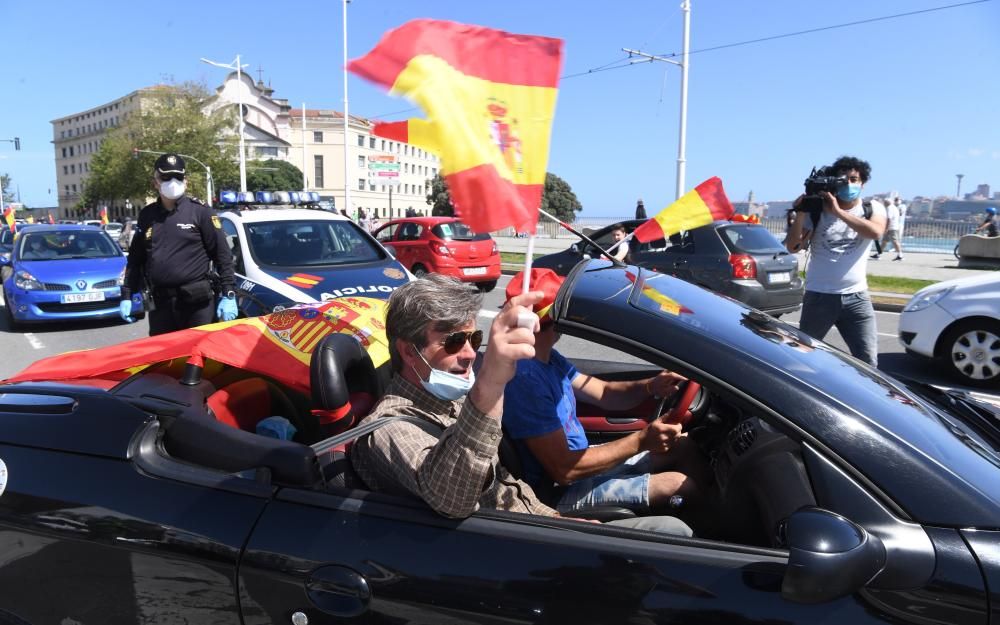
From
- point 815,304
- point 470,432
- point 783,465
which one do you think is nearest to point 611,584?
point 470,432

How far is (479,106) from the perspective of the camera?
142cm

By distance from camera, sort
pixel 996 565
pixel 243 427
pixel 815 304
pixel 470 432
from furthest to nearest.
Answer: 1. pixel 815 304
2. pixel 243 427
3. pixel 470 432
4. pixel 996 565

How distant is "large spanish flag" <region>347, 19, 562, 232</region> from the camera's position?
139 cm

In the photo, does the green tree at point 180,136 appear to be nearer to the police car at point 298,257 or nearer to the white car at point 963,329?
the police car at point 298,257

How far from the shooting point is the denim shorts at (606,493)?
2154 millimetres

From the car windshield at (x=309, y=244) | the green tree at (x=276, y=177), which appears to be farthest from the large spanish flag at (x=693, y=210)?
the green tree at (x=276, y=177)

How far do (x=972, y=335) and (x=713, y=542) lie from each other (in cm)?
597

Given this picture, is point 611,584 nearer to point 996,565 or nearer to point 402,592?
point 402,592

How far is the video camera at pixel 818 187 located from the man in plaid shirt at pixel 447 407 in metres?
3.35

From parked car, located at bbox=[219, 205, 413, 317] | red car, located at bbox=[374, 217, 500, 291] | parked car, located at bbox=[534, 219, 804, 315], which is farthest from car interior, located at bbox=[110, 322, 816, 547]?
red car, located at bbox=[374, 217, 500, 291]

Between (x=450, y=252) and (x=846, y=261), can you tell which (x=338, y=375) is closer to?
(x=846, y=261)

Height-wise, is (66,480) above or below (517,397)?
below

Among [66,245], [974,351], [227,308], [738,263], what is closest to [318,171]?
[66,245]

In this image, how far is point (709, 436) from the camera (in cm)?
255
